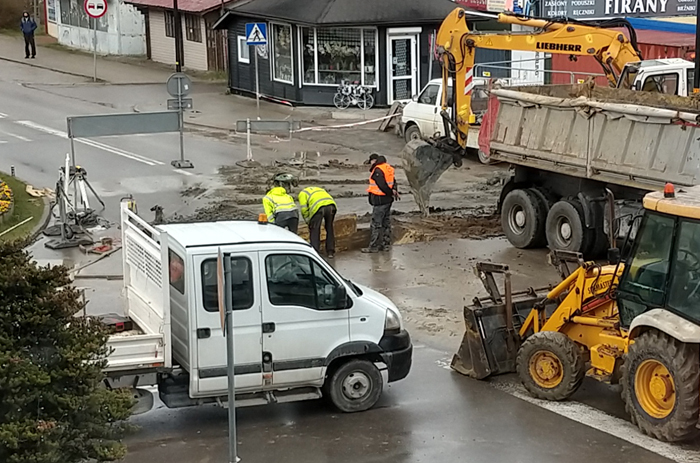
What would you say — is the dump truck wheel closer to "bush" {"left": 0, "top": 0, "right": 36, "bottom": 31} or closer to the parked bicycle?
the parked bicycle

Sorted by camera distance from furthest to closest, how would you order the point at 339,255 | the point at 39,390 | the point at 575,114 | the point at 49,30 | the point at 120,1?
the point at 49,30, the point at 120,1, the point at 339,255, the point at 575,114, the point at 39,390

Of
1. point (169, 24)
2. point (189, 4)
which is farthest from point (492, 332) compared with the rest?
point (169, 24)

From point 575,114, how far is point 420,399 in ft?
22.3

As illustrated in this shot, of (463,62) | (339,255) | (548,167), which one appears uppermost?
(463,62)

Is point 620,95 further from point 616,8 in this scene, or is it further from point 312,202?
point 616,8

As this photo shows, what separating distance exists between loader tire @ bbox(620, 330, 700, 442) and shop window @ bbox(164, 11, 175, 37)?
1334 inches

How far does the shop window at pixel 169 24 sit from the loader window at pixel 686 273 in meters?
34.0

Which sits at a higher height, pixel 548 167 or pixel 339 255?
pixel 548 167

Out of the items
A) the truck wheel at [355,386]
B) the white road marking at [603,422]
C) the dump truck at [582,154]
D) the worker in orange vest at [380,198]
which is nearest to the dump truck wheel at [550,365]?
the white road marking at [603,422]

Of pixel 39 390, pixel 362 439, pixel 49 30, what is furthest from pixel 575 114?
pixel 49 30

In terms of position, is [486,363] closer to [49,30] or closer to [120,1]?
[120,1]

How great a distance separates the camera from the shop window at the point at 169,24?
4184 cm

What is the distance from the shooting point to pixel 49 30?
5112 centimetres

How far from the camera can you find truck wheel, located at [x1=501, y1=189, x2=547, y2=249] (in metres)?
18.1
